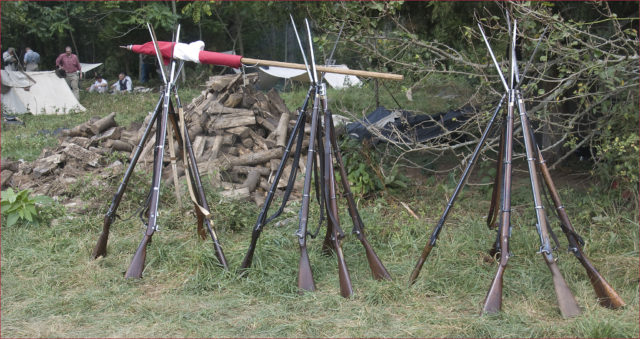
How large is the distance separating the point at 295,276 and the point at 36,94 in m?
12.2

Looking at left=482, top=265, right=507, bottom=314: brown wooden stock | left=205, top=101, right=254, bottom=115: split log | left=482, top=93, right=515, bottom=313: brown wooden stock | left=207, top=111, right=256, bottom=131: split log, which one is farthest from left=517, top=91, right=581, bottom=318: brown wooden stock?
left=205, top=101, right=254, bottom=115: split log

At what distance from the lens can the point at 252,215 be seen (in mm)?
6445

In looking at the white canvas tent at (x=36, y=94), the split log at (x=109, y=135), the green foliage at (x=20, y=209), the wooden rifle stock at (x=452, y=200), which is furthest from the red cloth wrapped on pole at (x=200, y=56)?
the white canvas tent at (x=36, y=94)

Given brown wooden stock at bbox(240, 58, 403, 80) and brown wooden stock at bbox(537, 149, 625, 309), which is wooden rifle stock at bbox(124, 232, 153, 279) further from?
brown wooden stock at bbox(537, 149, 625, 309)

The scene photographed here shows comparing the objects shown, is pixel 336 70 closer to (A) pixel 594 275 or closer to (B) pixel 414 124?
(A) pixel 594 275

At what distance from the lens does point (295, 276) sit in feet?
15.8

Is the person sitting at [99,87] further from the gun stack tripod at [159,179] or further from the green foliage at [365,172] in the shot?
the gun stack tripod at [159,179]

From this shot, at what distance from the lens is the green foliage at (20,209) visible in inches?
244

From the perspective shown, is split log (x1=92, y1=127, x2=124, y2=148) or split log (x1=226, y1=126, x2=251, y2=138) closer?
split log (x1=226, y1=126, x2=251, y2=138)

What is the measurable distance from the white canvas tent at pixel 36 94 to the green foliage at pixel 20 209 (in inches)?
332

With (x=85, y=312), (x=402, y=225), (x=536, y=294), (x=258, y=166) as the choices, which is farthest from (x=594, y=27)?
(x=85, y=312)

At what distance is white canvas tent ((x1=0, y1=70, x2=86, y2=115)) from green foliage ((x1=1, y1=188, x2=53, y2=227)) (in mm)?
8444

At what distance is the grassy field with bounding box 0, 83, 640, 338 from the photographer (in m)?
4.05

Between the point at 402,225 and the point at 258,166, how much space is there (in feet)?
7.56
